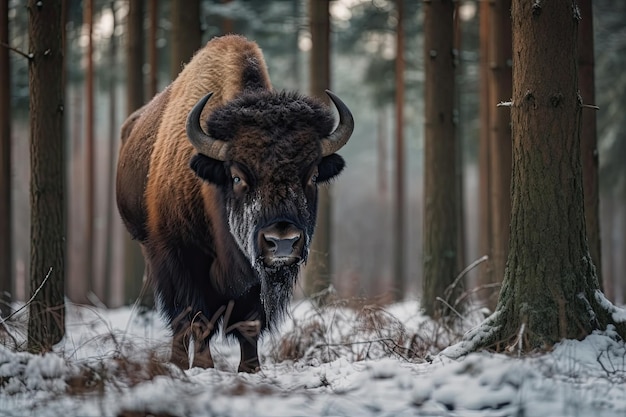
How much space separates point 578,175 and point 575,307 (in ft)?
3.10

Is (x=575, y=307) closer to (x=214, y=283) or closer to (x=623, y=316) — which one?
(x=623, y=316)

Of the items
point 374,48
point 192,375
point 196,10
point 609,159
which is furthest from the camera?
point 374,48

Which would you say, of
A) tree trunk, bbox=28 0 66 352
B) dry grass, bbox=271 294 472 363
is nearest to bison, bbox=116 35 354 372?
dry grass, bbox=271 294 472 363

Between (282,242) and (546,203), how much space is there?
1897mm

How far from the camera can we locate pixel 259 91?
7379 mm

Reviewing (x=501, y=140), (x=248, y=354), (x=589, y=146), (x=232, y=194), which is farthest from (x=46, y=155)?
(x=501, y=140)

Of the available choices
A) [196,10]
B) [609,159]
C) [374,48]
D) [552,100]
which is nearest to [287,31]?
[374,48]

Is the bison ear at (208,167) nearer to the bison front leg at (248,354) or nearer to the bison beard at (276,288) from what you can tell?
the bison beard at (276,288)

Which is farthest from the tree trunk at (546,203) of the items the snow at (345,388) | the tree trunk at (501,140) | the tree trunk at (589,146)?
the tree trunk at (501,140)

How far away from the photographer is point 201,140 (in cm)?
678

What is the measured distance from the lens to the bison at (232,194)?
6340 millimetres

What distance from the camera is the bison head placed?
20.2ft

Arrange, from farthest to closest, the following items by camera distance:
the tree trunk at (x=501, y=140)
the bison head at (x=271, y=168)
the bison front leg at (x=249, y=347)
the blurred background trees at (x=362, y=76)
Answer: the blurred background trees at (x=362, y=76) → the tree trunk at (x=501, y=140) → the bison front leg at (x=249, y=347) → the bison head at (x=271, y=168)

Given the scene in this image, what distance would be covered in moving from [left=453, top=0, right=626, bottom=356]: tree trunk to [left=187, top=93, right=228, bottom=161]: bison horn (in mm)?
2390
